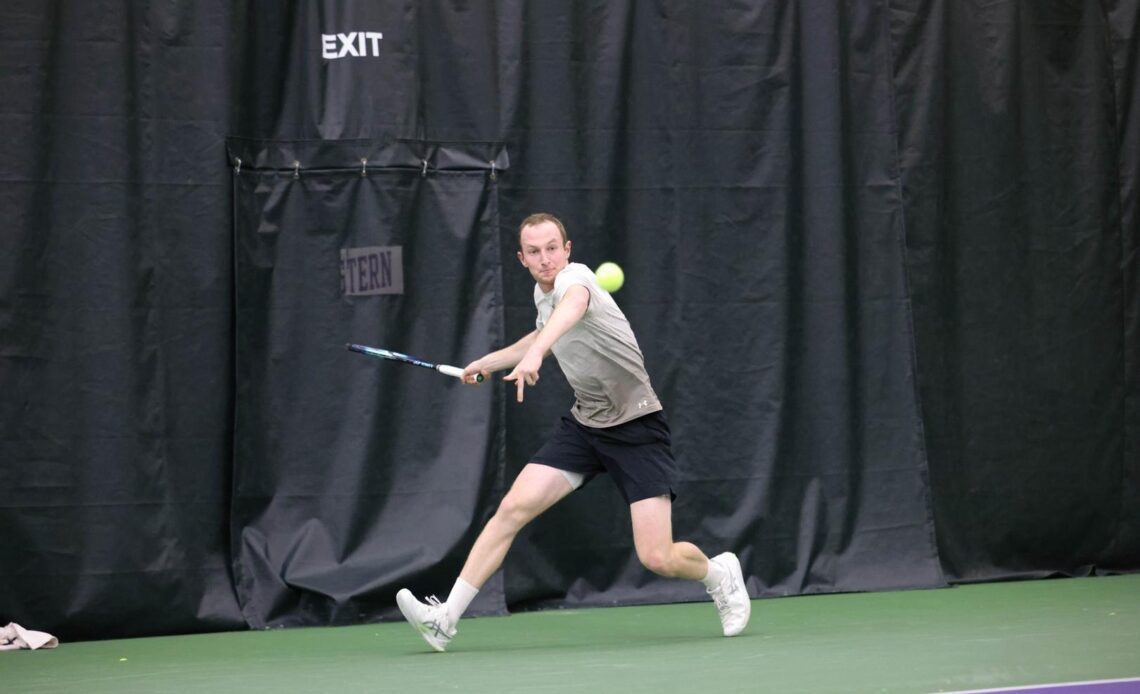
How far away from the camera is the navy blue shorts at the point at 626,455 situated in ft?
19.5

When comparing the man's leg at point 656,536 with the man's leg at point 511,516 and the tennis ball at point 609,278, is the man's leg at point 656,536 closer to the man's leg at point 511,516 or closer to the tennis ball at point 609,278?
the man's leg at point 511,516

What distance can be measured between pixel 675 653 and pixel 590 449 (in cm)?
91

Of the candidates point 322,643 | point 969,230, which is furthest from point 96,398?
point 969,230

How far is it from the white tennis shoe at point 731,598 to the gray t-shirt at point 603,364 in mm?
726

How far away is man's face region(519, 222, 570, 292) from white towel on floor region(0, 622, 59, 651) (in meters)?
2.80

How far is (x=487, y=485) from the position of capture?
7.49m

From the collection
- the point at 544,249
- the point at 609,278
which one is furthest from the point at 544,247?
the point at 609,278

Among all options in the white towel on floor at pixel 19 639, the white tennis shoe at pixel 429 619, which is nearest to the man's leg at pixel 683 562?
the white tennis shoe at pixel 429 619

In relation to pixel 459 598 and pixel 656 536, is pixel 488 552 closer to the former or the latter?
pixel 459 598

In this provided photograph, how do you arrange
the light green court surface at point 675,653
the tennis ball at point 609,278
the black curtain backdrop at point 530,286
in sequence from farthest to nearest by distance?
1. the black curtain backdrop at point 530,286
2. the tennis ball at point 609,278
3. the light green court surface at point 675,653

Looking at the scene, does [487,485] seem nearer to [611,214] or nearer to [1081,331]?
[611,214]

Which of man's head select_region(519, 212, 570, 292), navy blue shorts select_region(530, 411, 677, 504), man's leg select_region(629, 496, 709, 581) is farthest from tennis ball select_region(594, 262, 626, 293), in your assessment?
man's leg select_region(629, 496, 709, 581)

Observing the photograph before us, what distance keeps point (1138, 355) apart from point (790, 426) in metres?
2.27

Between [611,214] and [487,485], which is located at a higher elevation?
[611,214]
